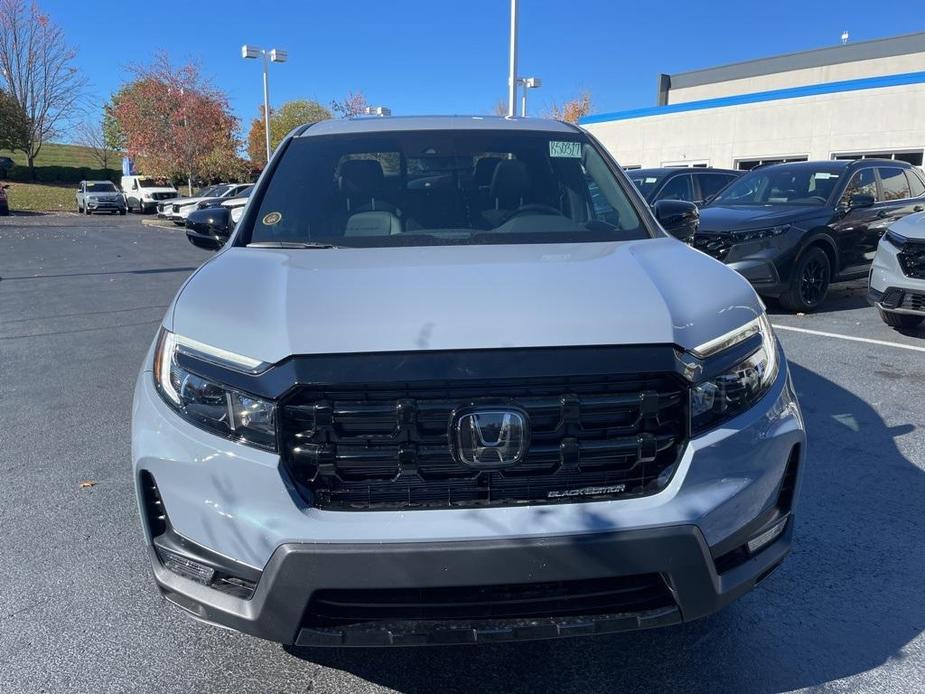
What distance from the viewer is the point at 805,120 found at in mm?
24438

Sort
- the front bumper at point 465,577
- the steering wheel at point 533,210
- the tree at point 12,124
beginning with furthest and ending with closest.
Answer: the tree at point 12,124 < the steering wheel at point 533,210 < the front bumper at point 465,577

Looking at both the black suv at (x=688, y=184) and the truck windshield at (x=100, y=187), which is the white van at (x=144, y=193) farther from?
the black suv at (x=688, y=184)

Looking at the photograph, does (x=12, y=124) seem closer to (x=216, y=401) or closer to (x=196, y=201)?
(x=196, y=201)

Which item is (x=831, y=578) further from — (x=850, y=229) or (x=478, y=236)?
(x=850, y=229)

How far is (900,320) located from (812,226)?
1.46 metres

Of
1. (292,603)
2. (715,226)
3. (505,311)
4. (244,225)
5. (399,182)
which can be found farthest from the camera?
(715,226)

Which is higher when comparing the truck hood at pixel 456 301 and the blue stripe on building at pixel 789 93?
the blue stripe on building at pixel 789 93

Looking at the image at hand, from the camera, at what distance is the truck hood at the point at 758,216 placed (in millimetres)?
8180

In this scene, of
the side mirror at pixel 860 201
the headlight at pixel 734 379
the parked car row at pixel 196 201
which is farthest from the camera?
the parked car row at pixel 196 201

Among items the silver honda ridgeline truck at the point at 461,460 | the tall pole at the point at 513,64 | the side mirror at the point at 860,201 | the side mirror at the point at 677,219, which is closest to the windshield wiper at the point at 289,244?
the silver honda ridgeline truck at the point at 461,460

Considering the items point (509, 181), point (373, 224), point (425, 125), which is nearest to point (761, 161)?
point (425, 125)

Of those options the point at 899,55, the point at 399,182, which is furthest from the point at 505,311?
the point at 899,55

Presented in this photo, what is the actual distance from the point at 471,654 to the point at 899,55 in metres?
41.4

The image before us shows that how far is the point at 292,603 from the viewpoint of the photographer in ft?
6.26
